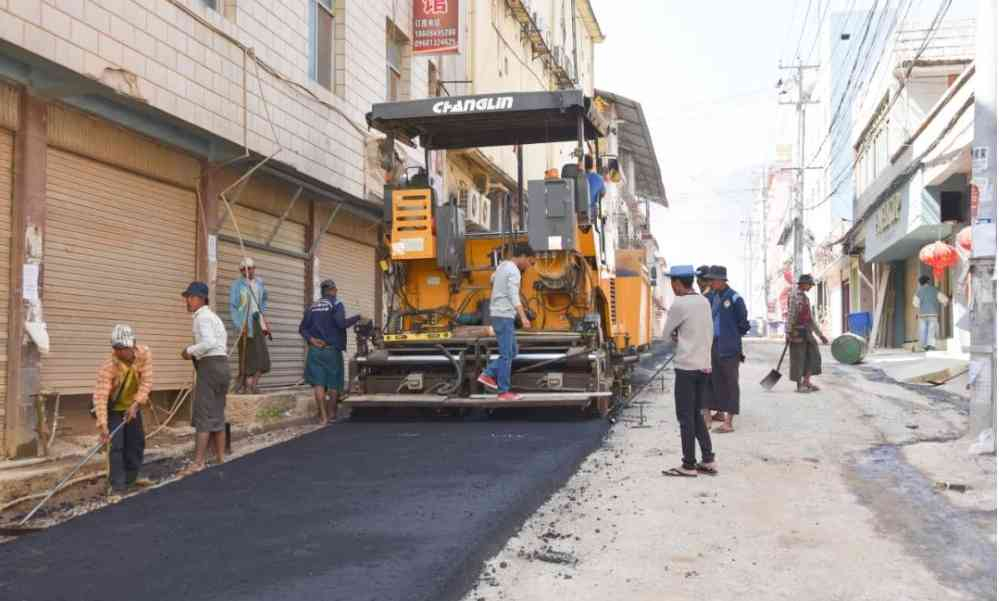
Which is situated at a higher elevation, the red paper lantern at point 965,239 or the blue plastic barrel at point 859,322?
the red paper lantern at point 965,239

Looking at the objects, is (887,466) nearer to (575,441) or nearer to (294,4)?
(575,441)

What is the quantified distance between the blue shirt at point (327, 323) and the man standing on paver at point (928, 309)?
1329 centimetres

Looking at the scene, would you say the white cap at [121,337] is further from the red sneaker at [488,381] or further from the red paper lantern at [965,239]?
the red paper lantern at [965,239]

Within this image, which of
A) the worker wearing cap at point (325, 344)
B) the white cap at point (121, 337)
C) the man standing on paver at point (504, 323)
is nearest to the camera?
the white cap at point (121, 337)

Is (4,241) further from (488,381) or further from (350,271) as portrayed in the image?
(350,271)

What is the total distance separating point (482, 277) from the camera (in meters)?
9.95

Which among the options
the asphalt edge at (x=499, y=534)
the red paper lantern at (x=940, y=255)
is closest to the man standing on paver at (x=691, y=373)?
the asphalt edge at (x=499, y=534)

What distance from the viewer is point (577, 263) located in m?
9.50

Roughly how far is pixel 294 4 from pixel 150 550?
864cm

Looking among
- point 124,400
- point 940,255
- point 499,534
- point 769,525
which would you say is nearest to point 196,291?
point 124,400

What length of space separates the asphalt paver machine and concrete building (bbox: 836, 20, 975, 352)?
7.43m

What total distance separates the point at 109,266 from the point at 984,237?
7291 mm

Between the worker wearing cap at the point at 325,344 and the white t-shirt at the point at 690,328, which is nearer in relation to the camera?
the white t-shirt at the point at 690,328

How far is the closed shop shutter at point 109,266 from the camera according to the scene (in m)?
7.41
